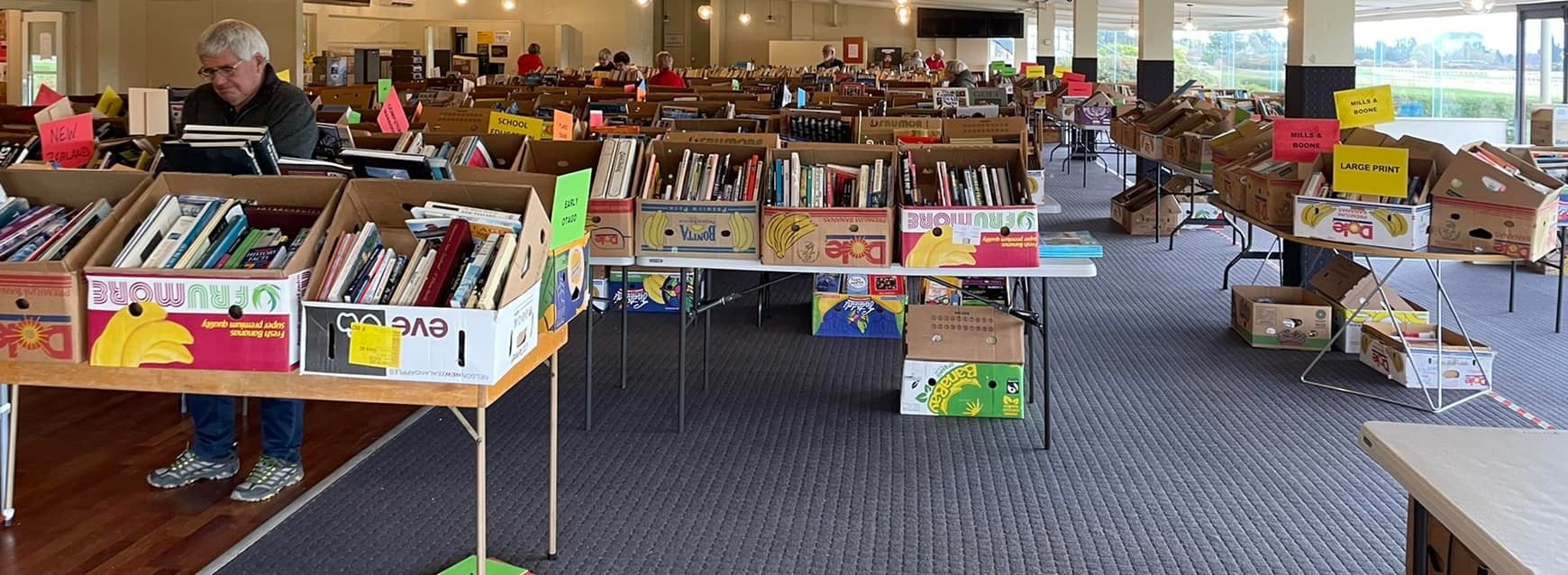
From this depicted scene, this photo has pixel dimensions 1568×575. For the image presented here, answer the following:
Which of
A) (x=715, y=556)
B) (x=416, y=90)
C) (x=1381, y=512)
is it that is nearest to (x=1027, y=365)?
(x=1381, y=512)

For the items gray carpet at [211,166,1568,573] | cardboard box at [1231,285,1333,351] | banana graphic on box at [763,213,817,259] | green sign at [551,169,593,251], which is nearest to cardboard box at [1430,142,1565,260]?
gray carpet at [211,166,1568,573]

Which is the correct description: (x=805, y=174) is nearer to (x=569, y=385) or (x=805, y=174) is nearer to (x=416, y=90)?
(x=569, y=385)

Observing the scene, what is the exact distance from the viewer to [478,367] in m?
2.78

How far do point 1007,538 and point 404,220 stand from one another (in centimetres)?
187

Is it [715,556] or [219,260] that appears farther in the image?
[715,556]

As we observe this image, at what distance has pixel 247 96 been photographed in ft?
13.2

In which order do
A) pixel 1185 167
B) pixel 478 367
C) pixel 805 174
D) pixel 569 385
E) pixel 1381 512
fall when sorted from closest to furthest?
pixel 478 367 < pixel 1381 512 < pixel 805 174 < pixel 569 385 < pixel 1185 167

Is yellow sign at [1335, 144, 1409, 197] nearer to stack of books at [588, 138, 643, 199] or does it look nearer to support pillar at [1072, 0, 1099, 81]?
stack of books at [588, 138, 643, 199]

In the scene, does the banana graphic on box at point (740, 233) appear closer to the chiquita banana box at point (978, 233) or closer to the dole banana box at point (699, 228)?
the dole banana box at point (699, 228)

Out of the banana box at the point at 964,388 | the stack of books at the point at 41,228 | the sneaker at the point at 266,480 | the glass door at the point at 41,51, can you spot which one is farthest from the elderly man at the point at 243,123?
the glass door at the point at 41,51

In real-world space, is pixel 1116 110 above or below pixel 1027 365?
above

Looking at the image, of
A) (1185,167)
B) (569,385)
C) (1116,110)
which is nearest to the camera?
(569,385)

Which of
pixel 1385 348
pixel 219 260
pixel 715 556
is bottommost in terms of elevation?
pixel 715 556

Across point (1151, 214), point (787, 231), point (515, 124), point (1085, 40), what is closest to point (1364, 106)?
point (787, 231)
